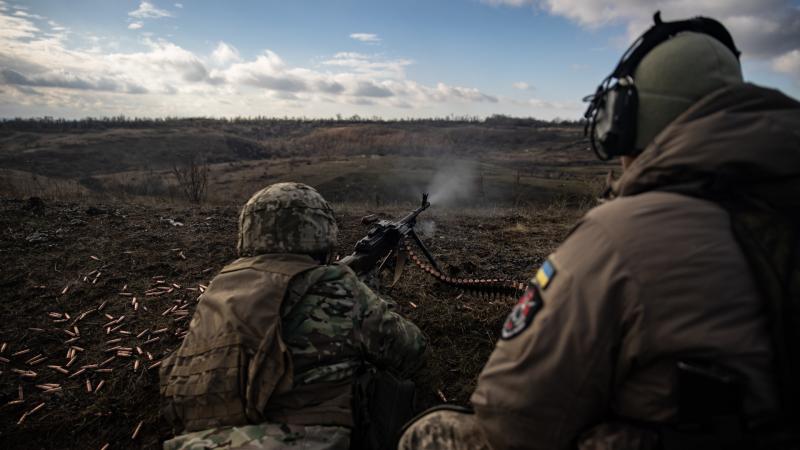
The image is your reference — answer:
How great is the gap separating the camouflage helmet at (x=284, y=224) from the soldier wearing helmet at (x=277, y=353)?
0.5 inches

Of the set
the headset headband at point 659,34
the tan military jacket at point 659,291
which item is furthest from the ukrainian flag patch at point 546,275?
the headset headband at point 659,34

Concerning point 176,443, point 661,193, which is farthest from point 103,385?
point 661,193

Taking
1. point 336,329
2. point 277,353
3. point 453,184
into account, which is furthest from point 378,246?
point 453,184

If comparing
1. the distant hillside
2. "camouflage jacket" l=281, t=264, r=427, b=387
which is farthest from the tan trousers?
the distant hillside

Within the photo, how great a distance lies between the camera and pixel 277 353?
2.60m

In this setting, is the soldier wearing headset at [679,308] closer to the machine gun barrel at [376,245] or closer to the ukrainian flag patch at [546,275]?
the ukrainian flag patch at [546,275]

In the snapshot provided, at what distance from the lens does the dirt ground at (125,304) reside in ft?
13.1

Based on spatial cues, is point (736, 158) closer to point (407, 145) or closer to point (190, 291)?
point (190, 291)

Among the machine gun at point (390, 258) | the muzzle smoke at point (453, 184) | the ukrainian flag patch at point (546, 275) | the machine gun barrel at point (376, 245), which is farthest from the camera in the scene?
the muzzle smoke at point (453, 184)

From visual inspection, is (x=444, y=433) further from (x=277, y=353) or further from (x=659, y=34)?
(x=659, y=34)

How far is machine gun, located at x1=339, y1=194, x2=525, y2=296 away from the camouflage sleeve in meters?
1.27

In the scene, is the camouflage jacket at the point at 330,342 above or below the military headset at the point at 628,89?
below

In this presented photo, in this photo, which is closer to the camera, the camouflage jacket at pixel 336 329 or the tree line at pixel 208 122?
the camouflage jacket at pixel 336 329

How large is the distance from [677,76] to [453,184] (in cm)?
2105
